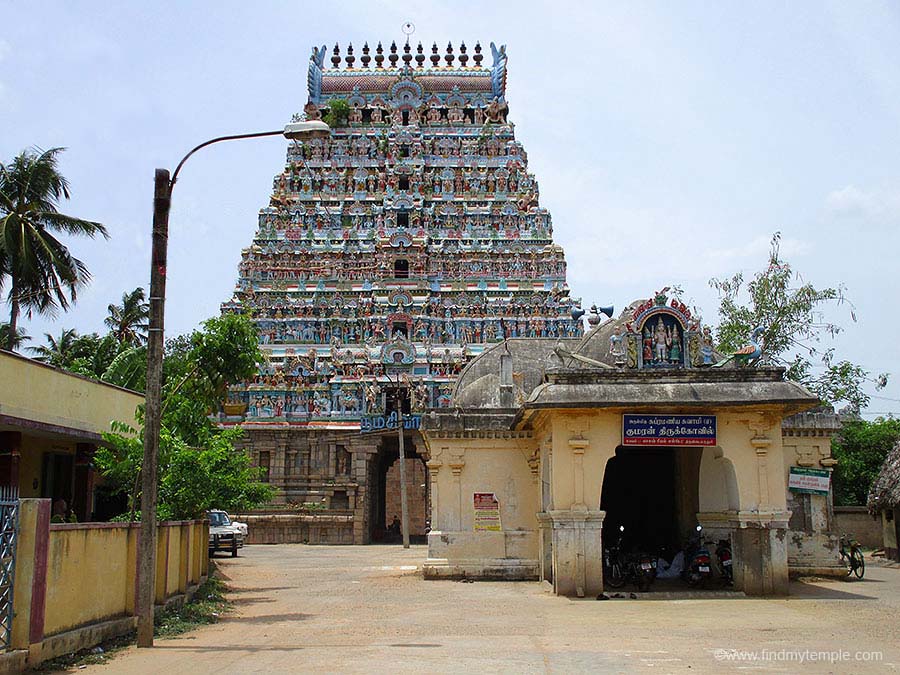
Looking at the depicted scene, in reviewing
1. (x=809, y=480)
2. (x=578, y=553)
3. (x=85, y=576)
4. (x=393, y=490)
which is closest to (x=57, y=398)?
(x=85, y=576)

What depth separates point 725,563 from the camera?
766 inches

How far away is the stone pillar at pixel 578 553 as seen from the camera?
18000 millimetres

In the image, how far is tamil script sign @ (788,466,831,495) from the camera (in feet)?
72.2

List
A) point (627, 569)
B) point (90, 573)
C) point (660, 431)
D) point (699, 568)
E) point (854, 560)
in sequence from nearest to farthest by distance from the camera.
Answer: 1. point (90, 573)
2. point (660, 431)
3. point (699, 568)
4. point (627, 569)
5. point (854, 560)

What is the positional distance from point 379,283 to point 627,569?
32.8 m

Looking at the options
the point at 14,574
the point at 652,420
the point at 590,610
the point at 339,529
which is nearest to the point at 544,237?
the point at 339,529

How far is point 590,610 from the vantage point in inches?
630

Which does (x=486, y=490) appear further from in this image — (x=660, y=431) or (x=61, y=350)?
(x=61, y=350)

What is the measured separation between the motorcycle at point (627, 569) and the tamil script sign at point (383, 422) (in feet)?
71.2

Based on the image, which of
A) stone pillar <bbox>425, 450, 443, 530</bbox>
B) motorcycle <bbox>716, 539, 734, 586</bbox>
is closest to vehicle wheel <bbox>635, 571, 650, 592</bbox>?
motorcycle <bbox>716, 539, 734, 586</bbox>

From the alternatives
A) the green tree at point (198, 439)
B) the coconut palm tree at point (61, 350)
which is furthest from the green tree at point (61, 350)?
the green tree at point (198, 439)

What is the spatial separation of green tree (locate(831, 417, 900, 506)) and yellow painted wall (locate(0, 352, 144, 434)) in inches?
1151

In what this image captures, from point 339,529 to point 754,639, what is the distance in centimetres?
3144

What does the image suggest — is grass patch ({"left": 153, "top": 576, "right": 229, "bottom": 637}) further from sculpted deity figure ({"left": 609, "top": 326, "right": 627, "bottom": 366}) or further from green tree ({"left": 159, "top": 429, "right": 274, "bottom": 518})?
sculpted deity figure ({"left": 609, "top": 326, "right": 627, "bottom": 366})
